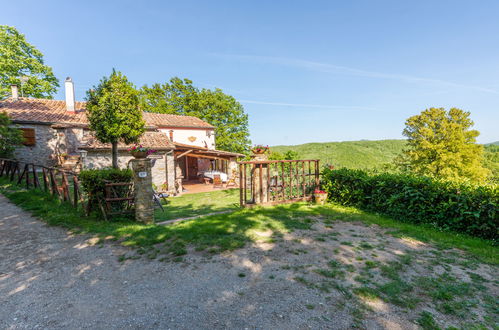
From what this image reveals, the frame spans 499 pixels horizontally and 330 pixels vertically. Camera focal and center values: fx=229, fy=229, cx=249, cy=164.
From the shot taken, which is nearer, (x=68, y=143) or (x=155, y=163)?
(x=68, y=143)

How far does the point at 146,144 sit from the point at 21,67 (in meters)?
18.0

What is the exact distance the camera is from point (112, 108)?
449 inches

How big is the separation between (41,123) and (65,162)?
4.42m

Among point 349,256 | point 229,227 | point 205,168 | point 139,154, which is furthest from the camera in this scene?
point 205,168

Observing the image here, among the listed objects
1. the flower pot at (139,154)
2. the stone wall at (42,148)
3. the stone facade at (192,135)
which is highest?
the stone facade at (192,135)

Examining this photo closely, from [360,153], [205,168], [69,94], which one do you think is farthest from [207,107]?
[360,153]

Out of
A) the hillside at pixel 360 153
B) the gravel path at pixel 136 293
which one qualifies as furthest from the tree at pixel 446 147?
the gravel path at pixel 136 293

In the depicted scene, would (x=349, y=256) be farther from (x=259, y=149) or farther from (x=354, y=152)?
(x=354, y=152)

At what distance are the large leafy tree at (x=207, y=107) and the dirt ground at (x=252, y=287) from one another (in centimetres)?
3016

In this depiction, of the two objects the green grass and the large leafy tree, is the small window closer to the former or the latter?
the green grass

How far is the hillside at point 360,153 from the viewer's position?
2738cm

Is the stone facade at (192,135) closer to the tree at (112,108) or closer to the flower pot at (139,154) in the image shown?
the tree at (112,108)

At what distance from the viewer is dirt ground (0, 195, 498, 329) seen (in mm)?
2564

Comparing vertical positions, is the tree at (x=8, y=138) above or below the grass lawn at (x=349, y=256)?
above
